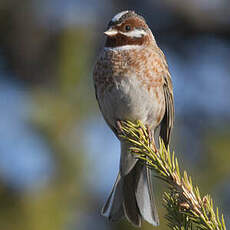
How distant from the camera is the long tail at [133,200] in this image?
4.06m

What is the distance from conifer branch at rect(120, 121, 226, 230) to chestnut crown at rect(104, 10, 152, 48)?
1.30 meters

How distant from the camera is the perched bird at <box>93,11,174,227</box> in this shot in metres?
4.38

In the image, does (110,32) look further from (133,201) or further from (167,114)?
(133,201)

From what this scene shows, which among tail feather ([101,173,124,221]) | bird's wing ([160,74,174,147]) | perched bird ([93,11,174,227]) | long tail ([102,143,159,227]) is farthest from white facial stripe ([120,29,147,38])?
tail feather ([101,173,124,221])

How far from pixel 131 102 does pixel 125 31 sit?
0.65 m

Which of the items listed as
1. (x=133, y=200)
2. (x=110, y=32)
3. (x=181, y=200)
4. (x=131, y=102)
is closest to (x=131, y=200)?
(x=133, y=200)

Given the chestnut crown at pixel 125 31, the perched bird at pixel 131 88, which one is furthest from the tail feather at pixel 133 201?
the chestnut crown at pixel 125 31

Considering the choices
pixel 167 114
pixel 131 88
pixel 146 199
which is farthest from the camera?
pixel 167 114

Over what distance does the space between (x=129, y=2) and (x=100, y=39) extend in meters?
0.84

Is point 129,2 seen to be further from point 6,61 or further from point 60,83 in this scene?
point 60,83

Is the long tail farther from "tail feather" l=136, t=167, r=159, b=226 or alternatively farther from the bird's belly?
the bird's belly

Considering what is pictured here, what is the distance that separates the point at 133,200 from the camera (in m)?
4.30

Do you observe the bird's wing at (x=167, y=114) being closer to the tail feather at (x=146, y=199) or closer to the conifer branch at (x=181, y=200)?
the tail feather at (x=146, y=199)

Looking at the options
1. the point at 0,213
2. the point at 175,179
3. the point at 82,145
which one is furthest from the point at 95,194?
the point at 175,179
